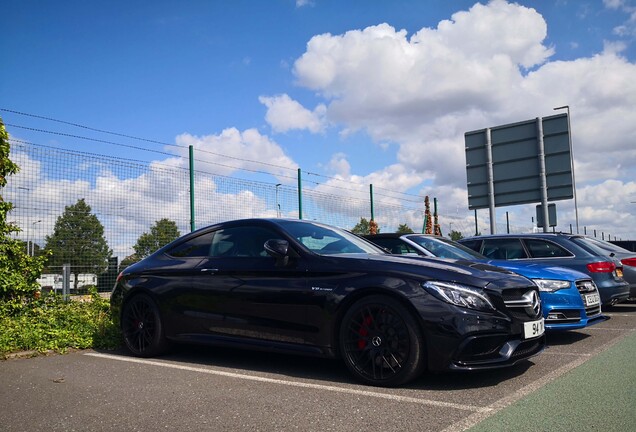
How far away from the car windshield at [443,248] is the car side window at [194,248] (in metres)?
3.22

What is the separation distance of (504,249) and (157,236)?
6660 millimetres

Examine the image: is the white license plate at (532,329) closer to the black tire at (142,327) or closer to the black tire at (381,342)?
the black tire at (381,342)

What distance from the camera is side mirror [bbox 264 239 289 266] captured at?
510 cm

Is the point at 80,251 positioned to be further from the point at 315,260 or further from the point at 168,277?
the point at 315,260

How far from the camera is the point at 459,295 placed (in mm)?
4359

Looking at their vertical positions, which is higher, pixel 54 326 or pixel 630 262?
pixel 630 262

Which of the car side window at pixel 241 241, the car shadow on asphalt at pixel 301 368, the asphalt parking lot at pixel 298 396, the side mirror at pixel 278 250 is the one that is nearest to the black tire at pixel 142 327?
the car shadow on asphalt at pixel 301 368

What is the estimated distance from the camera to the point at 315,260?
5.05 metres

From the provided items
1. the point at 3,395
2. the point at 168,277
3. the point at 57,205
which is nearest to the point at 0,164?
the point at 57,205

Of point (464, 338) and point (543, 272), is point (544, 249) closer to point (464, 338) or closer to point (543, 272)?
point (543, 272)

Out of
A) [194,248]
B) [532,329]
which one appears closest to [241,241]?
[194,248]

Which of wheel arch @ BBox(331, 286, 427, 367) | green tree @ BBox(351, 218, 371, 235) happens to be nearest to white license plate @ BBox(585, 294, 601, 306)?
wheel arch @ BBox(331, 286, 427, 367)

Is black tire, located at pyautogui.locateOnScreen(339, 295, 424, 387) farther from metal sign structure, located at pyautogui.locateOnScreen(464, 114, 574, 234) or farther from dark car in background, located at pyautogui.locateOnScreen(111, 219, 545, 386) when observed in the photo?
metal sign structure, located at pyautogui.locateOnScreen(464, 114, 574, 234)

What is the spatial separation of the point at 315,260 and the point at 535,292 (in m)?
1.98
